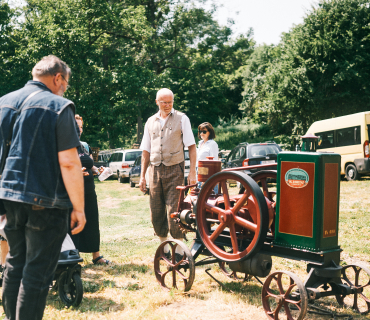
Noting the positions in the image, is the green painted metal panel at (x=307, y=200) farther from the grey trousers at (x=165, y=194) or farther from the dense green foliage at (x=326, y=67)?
the dense green foliage at (x=326, y=67)

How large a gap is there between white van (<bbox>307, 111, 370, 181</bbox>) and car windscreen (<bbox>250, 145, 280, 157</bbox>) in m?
1.82

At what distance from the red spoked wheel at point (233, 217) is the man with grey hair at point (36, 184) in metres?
1.50

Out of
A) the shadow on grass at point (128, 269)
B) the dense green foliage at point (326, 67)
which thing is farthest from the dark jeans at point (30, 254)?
the dense green foliage at point (326, 67)

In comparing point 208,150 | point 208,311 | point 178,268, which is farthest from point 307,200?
point 208,150

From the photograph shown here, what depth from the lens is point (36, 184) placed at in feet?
8.32

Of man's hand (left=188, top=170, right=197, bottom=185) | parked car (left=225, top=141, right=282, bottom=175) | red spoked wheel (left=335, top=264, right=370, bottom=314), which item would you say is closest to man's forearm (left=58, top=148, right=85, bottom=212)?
red spoked wheel (left=335, top=264, right=370, bottom=314)

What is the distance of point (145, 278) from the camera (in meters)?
4.69

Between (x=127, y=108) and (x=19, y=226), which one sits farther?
(x=127, y=108)

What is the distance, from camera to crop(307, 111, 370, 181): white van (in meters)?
15.1

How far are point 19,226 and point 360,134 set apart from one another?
14.8m

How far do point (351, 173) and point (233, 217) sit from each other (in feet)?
43.4

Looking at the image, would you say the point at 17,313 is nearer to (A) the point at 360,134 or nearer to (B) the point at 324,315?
(B) the point at 324,315

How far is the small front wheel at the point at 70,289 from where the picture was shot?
3.71 meters

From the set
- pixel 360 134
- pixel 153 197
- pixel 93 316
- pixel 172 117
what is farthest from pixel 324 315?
pixel 360 134
